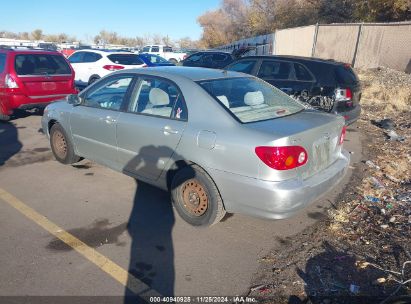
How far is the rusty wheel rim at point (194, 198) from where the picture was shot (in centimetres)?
378

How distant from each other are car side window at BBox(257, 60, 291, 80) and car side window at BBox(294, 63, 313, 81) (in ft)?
0.58

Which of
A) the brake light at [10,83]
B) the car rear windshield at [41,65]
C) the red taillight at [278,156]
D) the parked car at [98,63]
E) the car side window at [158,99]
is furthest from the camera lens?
the parked car at [98,63]

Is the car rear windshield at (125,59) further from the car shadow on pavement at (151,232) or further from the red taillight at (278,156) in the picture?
the red taillight at (278,156)

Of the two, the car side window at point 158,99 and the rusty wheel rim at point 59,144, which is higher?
the car side window at point 158,99

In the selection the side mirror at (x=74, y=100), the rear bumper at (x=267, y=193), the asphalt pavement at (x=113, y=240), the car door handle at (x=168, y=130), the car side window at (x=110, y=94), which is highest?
the car side window at (x=110, y=94)

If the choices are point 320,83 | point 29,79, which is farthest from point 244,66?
point 29,79

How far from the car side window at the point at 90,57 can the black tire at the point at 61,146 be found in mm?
8905

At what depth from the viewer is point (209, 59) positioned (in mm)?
17375

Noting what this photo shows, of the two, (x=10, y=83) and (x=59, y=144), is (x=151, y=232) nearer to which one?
(x=59, y=144)

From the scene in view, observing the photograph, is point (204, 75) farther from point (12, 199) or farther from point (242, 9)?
point (242, 9)

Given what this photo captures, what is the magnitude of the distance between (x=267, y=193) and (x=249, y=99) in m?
1.28

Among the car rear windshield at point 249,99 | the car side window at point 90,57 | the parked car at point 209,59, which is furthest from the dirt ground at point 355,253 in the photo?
the parked car at point 209,59

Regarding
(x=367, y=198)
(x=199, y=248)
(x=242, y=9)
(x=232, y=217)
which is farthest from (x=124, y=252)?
(x=242, y=9)

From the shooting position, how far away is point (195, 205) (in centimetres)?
388
